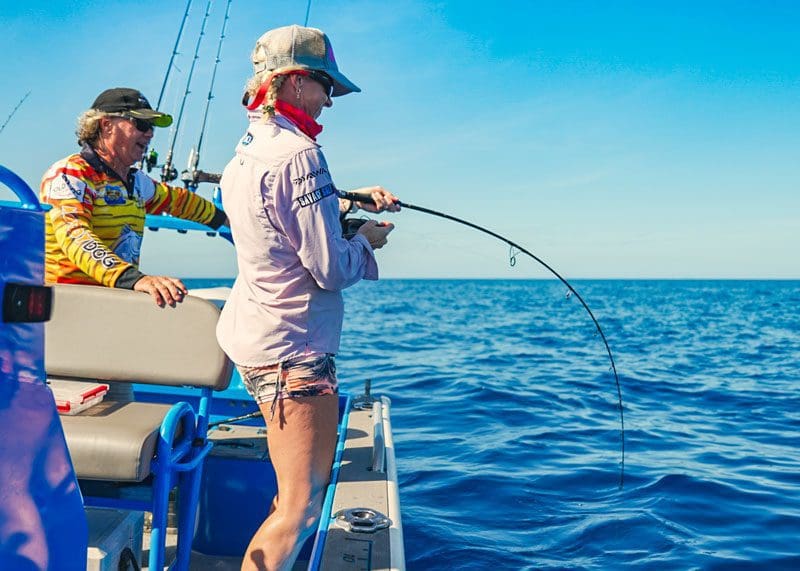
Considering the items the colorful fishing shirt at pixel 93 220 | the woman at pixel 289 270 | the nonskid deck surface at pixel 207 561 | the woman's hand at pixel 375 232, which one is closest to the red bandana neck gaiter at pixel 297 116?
the woman at pixel 289 270

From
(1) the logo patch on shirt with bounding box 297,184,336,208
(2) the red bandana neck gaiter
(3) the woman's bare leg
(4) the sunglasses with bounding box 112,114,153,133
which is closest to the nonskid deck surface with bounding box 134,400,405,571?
(3) the woman's bare leg

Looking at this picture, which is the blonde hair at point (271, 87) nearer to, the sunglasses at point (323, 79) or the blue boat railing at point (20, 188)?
the sunglasses at point (323, 79)

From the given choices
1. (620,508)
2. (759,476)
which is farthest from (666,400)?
(620,508)

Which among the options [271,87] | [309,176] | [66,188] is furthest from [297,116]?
[66,188]

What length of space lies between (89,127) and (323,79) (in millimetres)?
1326

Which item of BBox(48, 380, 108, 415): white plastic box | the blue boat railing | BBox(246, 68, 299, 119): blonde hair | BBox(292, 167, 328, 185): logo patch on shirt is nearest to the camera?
the blue boat railing

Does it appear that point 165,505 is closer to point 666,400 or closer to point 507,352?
point 666,400

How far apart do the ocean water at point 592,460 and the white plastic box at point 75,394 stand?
2.47 meters

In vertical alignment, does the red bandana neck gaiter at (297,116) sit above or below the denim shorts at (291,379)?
above

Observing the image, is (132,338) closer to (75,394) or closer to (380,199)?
(75,394)

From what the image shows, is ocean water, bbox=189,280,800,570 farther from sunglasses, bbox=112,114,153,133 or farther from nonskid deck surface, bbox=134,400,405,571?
sunglasses, bbox=112,114,153,133

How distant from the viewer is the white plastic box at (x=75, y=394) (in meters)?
2.44

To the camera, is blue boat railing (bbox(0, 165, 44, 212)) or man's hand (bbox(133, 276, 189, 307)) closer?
blue boat railing (bbox(0, 165, 44, 212))

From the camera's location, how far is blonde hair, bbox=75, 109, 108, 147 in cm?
300
